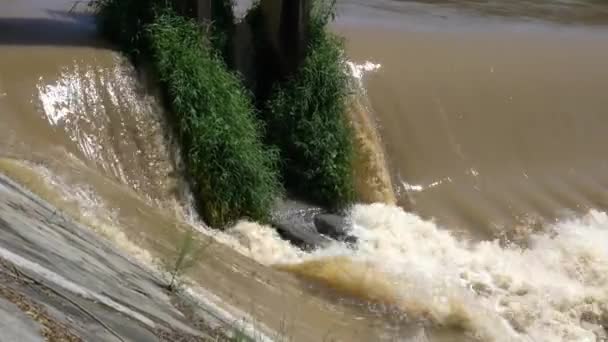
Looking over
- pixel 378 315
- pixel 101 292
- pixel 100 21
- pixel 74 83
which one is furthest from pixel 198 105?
pixel 101 292

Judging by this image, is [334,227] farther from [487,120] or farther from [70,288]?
[70,288]

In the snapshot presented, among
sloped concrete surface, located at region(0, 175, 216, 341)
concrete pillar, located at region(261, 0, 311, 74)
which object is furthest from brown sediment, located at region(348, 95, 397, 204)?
sloped concrete surface, located at region(0, 175, 216, 341)

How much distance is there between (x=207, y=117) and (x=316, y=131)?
112cm

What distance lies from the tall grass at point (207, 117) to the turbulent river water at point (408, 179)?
0.58ft

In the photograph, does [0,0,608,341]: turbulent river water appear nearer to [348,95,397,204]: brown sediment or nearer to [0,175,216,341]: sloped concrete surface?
[348,95,397,204]: brown sediment

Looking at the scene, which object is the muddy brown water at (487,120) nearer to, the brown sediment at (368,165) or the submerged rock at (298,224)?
the brown sediment at (368,165)

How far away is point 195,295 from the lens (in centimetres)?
474

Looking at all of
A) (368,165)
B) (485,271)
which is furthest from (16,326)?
(368,165)

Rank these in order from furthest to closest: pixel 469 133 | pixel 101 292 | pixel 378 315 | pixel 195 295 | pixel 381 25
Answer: pixel 381 25 → pixel 469 133 → pixel 378 315 → pixel 195 295 → pixel 101 292

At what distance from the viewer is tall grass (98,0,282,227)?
7.47 meters

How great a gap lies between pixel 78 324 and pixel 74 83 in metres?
4.68

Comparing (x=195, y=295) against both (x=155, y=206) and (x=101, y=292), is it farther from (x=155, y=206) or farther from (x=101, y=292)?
(x=155, y=206)

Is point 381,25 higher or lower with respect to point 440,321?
higher

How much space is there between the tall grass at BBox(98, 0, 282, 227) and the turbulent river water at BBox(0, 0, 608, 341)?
177mm
